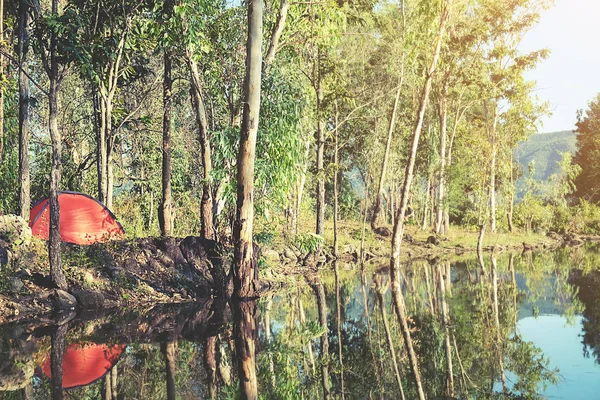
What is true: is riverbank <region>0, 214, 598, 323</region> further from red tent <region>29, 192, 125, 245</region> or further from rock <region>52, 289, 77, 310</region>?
red tent <region>29, 192, 125, 245</region>

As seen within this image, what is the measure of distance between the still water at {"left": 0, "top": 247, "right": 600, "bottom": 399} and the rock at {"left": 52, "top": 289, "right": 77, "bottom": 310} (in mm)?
1013

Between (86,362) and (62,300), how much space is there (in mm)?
6055

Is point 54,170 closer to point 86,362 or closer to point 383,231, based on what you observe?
point 86,362

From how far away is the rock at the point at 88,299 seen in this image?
13.9 metres

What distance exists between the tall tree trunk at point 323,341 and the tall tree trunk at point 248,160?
1911 mm

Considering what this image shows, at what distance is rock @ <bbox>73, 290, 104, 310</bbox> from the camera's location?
45.7 feet

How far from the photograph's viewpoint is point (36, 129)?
34.3m

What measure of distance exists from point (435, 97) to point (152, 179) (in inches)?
781

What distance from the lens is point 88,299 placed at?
45.9 feet

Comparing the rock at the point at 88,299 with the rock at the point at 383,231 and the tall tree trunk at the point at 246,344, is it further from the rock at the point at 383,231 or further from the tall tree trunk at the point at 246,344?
the rock at the point at 383,231

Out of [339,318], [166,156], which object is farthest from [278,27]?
[339,318]

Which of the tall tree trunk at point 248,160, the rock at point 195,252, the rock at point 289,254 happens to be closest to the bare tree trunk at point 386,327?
the tall tree trunk at point 248,160

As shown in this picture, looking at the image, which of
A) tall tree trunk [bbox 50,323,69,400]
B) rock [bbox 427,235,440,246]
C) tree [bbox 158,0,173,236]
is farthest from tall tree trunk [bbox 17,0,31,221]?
rock [bbox 427,235,440,246]

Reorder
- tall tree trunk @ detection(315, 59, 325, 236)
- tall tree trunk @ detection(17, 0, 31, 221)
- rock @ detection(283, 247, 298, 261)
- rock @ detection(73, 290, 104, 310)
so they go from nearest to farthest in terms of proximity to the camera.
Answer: rock @ detection(73, 290, 104, 310) → tall tree trunk @ detection(17, 0, 31, 221) → rock @ detection(283, 247, 298, 261) → tall tree trunk @ detection(315, 59, 325, 236)
